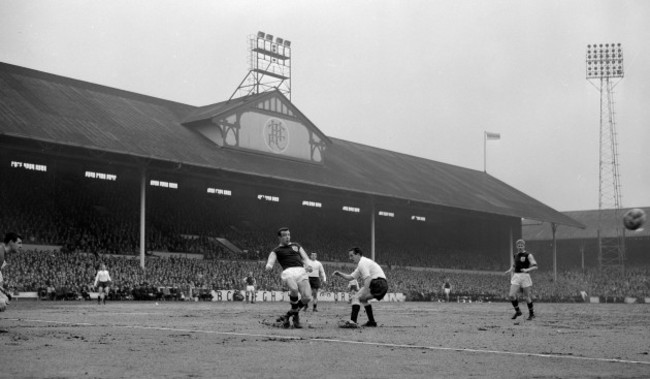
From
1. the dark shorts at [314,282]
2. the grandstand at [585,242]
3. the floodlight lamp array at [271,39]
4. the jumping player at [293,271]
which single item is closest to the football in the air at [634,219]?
the dark shorts at [314,282]

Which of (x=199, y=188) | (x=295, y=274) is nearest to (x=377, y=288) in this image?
(x=295, y=274)

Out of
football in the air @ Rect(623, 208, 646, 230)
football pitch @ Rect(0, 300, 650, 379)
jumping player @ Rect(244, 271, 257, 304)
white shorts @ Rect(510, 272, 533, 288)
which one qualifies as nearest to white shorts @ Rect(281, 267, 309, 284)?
football pitch @ Rect(0, 300, 650, 379)

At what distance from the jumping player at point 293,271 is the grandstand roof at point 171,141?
23387 millimetres

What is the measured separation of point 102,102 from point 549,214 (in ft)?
140

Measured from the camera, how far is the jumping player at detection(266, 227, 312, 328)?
15.3 meters

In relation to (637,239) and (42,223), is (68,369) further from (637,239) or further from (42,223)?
(637,239)

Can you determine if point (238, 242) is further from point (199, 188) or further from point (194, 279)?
point (194, 279)

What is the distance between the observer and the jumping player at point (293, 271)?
1527cm

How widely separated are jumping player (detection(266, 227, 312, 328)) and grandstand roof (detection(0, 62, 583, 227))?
76.7ft

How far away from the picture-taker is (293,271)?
1535 cm

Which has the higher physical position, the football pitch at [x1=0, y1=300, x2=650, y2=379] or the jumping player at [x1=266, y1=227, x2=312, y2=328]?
the jumping player at [x1=266, y1=227, x2=312, y2=328]

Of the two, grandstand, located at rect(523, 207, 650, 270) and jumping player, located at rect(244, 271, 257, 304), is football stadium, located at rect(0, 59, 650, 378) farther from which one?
grandstand, located at rect(523, 207, 650, 270)

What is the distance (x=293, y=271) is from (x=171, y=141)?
1244 inches

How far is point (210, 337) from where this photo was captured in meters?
12.7
